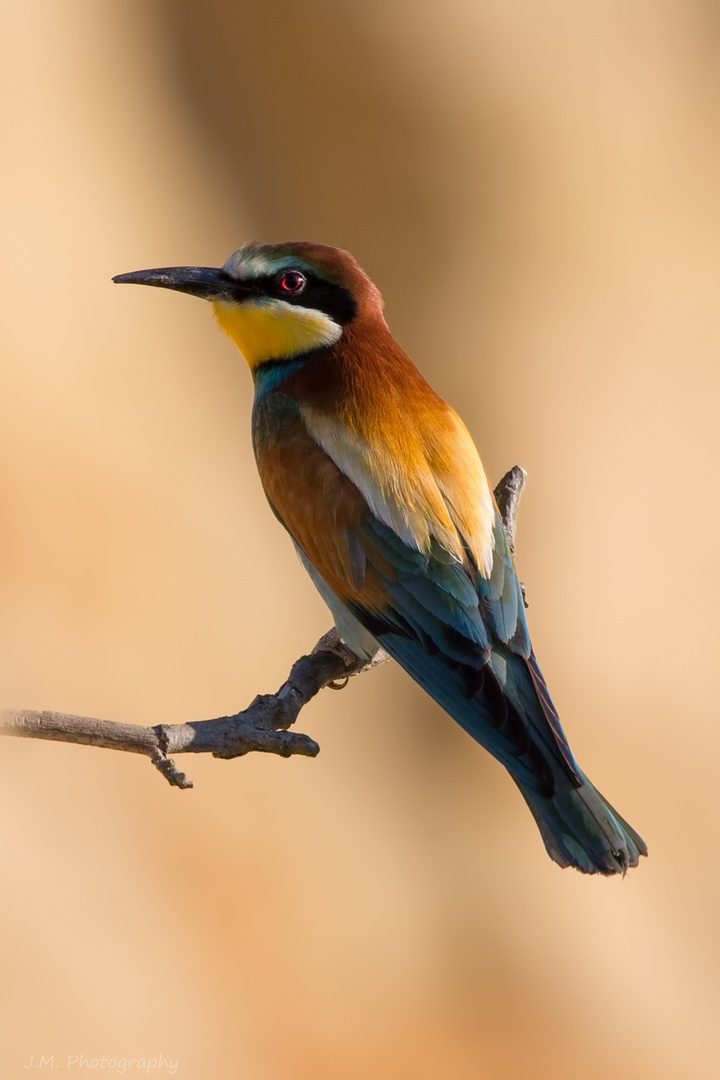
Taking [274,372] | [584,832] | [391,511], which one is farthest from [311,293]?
[584,832]

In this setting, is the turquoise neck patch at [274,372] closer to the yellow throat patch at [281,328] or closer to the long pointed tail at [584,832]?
the yellow throat patch at [281,328]

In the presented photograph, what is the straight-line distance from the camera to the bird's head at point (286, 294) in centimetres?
202

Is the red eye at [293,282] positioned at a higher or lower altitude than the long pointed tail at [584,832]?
higher

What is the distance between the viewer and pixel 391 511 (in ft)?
5.96

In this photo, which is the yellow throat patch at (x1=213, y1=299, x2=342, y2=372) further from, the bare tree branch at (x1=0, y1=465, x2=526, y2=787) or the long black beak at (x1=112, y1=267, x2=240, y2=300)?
the bare tree branch at (x1=0, y1=465, x2=526, y2=787)

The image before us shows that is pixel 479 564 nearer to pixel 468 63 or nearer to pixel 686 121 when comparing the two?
pixel 468 63

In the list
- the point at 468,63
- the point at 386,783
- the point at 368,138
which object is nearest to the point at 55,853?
the point at 386,783

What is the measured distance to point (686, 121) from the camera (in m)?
6.21

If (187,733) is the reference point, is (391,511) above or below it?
above

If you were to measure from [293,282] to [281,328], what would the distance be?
76 mm

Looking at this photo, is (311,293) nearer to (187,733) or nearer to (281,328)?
(281,328)

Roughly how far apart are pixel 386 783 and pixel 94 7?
353 centimetres

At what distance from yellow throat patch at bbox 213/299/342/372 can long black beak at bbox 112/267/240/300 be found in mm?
20

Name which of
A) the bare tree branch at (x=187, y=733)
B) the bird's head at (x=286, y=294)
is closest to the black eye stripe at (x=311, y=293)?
the bird's head at (x=286, y=294)
